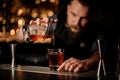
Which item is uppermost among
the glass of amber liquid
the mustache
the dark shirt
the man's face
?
the man's face

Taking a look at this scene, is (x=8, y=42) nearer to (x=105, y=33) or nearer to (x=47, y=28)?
(x=47, y=28)

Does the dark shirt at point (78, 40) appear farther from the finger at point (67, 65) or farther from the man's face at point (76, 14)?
the finger at point (67, 65)

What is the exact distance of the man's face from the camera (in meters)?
2.22

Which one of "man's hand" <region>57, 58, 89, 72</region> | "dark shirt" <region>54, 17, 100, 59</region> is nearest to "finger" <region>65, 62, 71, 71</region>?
"man's hand" <region>57, 58, 89, 72</region>

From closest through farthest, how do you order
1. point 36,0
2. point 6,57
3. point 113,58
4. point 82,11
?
point 113,58, point 82,11, point 36,0, point 6,57

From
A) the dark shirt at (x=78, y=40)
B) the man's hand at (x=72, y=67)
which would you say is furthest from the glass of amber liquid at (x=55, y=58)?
the dark shirt at (x=78, y=40)

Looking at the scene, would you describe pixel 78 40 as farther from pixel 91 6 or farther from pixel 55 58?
pixel 55 58

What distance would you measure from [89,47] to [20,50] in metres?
0.69

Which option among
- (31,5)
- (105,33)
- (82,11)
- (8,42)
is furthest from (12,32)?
(105,33)

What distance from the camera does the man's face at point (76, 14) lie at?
2.22 m

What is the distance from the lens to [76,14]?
2.26m

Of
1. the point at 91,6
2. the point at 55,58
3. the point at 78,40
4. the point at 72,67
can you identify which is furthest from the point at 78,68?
the point at 91,6

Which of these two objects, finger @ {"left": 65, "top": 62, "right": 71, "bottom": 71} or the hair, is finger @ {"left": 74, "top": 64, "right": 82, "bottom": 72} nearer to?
finger @ {"left": 65, "top": 62, "right": 71, "bottom": 71}

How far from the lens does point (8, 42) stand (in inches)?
103
